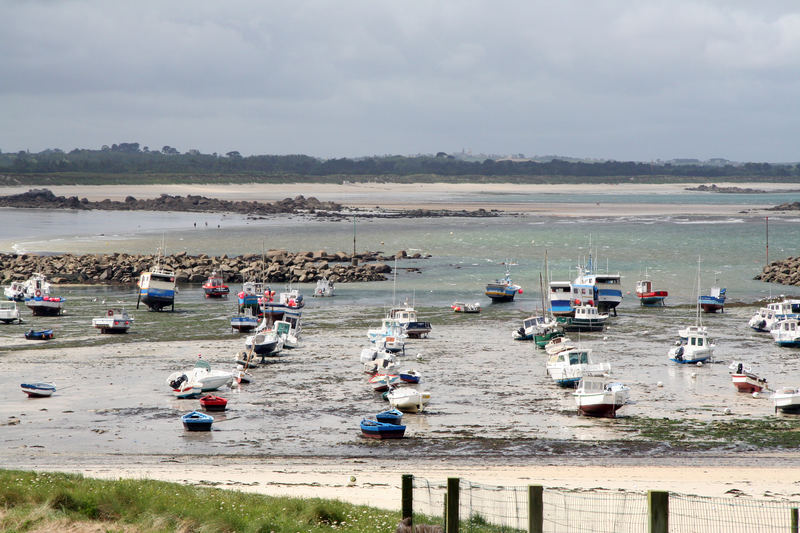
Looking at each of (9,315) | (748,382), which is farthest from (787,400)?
(9,315)

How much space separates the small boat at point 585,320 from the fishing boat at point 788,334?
9.74m

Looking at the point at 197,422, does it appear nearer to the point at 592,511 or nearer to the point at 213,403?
the point at 213,403

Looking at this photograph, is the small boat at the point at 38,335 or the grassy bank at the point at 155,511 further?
the small boat at the point at 38,335

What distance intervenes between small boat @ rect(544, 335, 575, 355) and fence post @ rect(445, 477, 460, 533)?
30.4m

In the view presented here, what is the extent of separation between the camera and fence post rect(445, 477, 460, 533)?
12312mm

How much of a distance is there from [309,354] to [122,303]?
25629 mm

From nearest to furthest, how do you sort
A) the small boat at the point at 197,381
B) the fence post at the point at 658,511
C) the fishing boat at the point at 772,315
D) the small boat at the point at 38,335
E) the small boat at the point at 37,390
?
the fence post at the point at 658,511, the small boat at the point at 37,390, the small boat at the point at 197,381, the small boat at the point at 38,335, the fishing boat at the point at 772,315

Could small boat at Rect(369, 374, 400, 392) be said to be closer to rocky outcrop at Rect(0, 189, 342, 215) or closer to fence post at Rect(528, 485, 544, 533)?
fence post at Rect(528, 485, 544, 533)

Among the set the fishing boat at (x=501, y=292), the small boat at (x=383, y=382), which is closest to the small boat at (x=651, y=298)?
the fishing boat at (x=501, y=292)

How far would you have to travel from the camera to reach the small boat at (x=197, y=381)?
118 feet

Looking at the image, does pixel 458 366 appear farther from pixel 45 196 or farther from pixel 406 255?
pixel 45 196

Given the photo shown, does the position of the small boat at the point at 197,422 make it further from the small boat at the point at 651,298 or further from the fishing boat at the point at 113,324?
the small boat at the point at 651,298

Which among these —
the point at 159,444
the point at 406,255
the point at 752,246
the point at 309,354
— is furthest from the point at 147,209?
the point at 159,444

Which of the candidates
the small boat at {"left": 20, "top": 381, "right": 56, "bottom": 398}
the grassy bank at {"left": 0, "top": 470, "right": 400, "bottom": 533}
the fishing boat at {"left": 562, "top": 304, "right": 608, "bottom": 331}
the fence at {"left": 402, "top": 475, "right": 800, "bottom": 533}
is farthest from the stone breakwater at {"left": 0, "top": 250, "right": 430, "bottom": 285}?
the grassy bank at {"left": 0, "top": 470, "right": 400, "bottom": 533}
